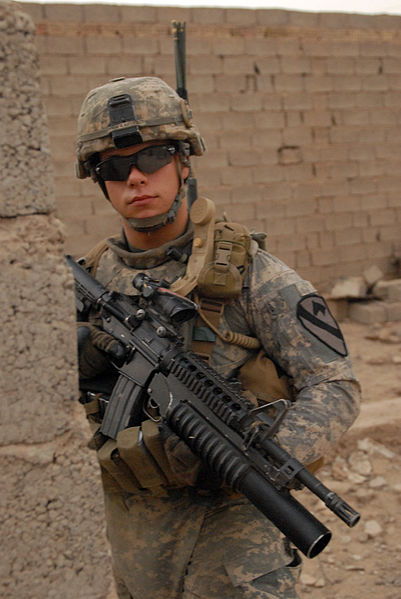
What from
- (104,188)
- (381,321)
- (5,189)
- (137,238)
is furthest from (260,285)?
(381,321)

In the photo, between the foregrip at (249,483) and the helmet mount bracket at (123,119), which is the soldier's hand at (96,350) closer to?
the foregrip at (249,483)

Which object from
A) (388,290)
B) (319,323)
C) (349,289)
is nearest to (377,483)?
(319,323)

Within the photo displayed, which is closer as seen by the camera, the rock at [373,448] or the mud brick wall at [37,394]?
the mud brick wall at [37,394]

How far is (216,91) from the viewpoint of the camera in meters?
6.88

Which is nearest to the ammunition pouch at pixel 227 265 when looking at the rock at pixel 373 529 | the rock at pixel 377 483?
the rock at pixel 373 529

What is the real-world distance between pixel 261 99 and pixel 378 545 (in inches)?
194

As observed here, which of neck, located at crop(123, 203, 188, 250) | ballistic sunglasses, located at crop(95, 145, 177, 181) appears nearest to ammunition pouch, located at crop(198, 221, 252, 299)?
neck, located at crop(123, 203, 188, 250)

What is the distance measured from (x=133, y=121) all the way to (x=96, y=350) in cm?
70

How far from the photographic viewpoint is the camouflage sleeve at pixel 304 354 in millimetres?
1836

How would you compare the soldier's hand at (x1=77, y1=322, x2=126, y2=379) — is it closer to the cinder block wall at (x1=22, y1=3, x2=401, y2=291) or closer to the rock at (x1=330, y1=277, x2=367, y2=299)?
the cinder block wall at (x1=22, y1=3, x2=401, y2=291)

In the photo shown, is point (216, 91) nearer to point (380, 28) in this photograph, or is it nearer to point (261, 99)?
point (261, 99)

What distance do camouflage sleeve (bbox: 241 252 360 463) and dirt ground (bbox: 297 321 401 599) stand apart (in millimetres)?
1758

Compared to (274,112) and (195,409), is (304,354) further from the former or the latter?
(274,112)

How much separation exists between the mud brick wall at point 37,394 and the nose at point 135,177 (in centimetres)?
81
